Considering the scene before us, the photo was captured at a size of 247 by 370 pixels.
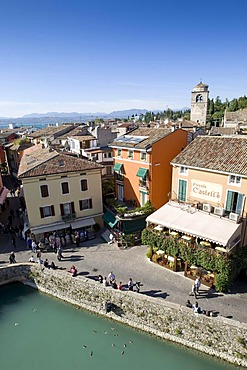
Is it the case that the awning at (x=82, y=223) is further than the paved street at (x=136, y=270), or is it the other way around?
the awning at (x=82, y=223)

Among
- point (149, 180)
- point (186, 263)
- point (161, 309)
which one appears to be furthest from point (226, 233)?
point (149, 180)

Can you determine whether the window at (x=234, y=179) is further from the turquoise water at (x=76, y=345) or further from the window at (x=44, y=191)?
the window at (x=44, y=191)

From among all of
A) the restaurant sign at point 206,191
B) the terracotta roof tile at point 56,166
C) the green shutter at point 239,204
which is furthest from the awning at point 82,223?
the green shutter at point 239,204

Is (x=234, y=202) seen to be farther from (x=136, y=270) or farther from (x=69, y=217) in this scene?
(x=69, y=217)

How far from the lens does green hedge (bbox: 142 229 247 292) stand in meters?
18.9

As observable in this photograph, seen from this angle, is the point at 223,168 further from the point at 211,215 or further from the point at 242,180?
the point at 211,215

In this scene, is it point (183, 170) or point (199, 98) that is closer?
point (183, 170)

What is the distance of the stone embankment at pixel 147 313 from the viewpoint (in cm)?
1662

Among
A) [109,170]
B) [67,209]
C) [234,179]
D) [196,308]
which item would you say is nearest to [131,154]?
[109,170]

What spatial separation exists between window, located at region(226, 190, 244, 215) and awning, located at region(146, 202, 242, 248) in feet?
3.68

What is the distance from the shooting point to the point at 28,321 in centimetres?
2070

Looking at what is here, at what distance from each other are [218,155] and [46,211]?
19.3m

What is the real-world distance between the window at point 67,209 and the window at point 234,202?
17.1m

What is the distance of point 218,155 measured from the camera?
917 inches
